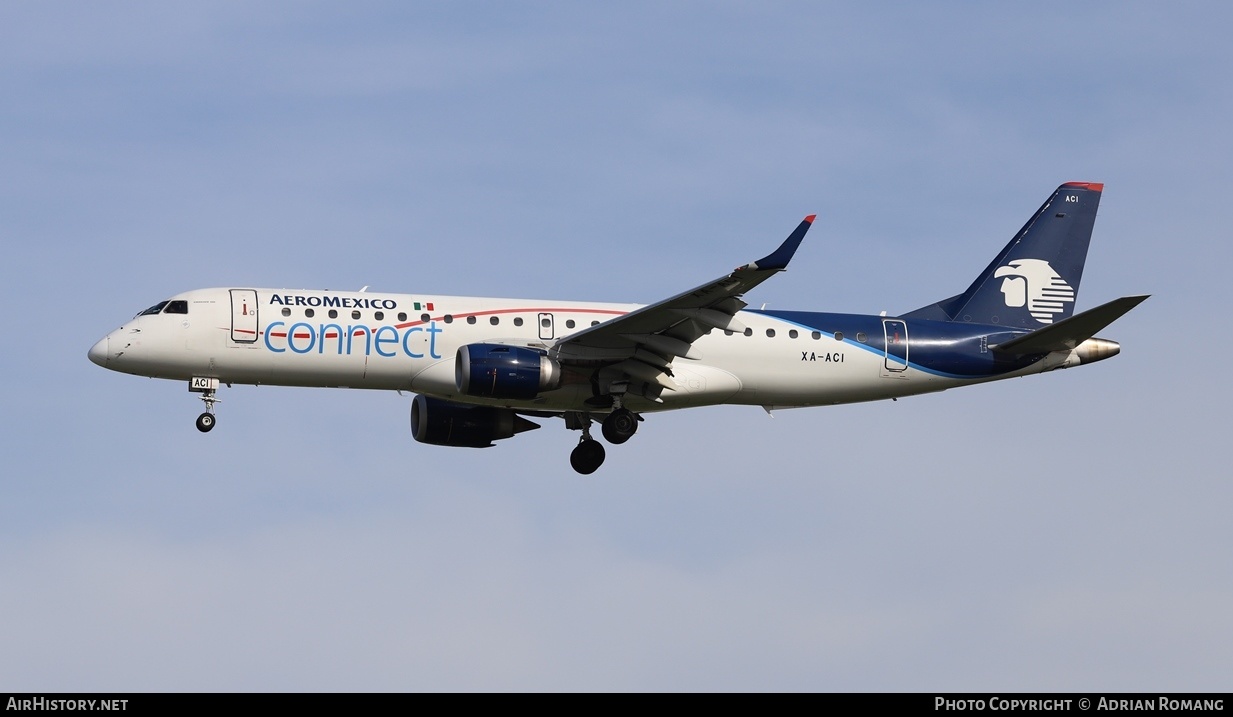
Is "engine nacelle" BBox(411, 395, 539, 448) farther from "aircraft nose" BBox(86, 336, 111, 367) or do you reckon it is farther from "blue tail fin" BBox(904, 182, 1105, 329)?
"blue tail fin" BBox(904, 182, 1105, 329)

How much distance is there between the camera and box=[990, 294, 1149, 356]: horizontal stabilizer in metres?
39.0

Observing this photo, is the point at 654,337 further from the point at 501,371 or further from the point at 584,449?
the point at 584,449

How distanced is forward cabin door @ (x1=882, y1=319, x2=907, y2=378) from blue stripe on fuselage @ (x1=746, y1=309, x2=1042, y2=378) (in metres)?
0.11

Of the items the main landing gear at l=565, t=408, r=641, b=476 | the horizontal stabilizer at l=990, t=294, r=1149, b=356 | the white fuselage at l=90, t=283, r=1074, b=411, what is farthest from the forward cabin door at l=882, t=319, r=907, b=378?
the main landing gear at l=565, t=408, r=641, b=476

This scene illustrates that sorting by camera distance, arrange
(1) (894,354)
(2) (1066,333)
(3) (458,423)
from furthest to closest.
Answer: (3) (458,423), (1) (894,354), (2) (1066,333)

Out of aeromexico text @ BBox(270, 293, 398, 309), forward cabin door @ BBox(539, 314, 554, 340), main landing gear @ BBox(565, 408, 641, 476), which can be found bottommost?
main landing gear @ BBox(565, 408, 641, 476)

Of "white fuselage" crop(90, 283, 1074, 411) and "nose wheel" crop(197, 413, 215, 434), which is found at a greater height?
"white fuselage" crop(90, 283, 1074, 411)

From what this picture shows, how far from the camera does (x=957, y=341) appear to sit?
42125mm

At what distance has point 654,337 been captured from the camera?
3878 cm

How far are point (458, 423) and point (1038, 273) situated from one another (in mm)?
16093

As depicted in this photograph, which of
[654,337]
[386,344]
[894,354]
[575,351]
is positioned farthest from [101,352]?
[894,354]

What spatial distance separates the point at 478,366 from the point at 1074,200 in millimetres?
18320

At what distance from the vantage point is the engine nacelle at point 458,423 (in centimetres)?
4238
